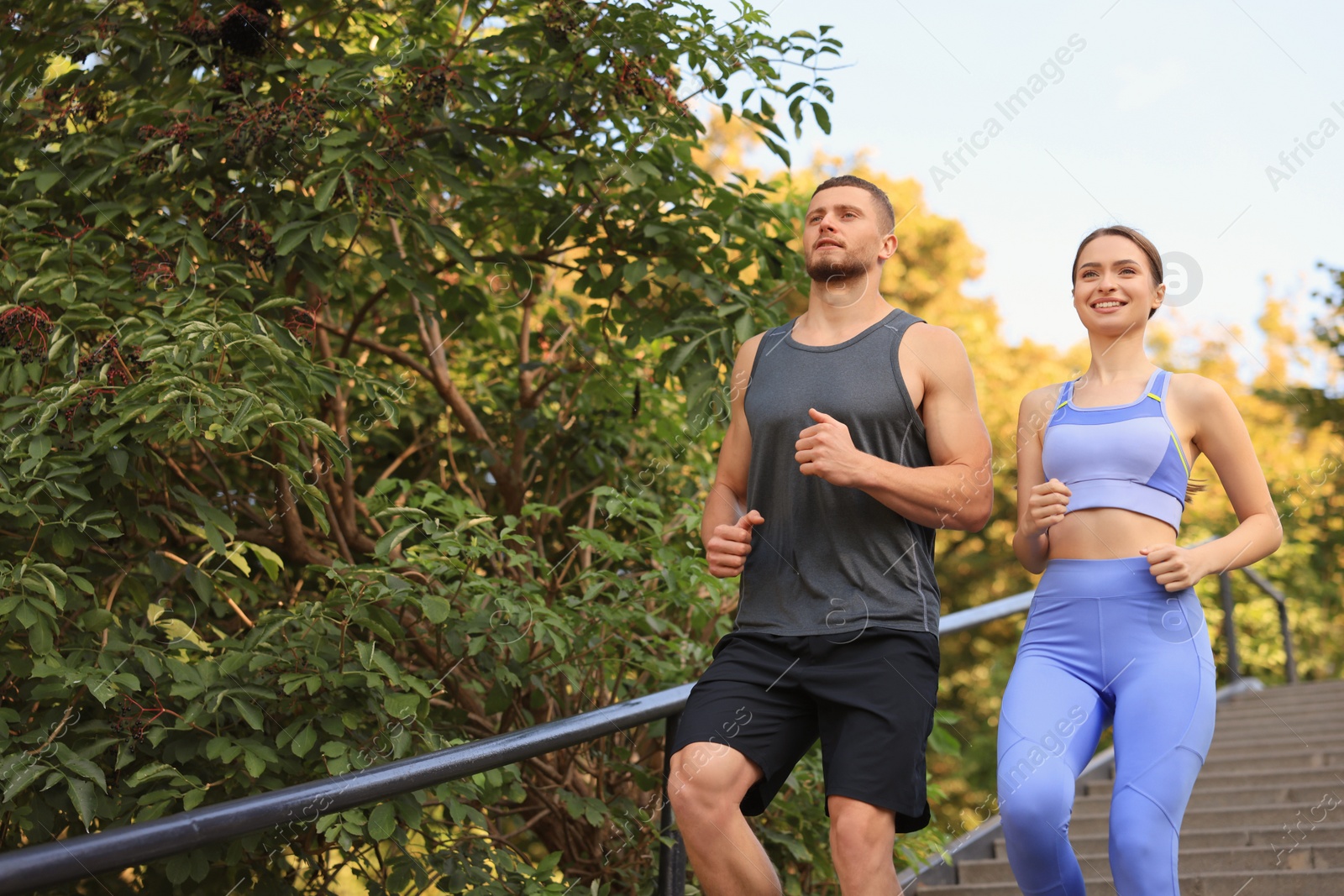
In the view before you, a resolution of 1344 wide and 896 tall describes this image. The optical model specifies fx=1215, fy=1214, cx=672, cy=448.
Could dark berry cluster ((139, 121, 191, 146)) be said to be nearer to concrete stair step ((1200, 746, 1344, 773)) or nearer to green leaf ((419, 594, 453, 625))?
green leaf ((419, 594, 453, 625))

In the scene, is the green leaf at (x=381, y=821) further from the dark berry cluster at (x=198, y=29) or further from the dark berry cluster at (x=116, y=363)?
the dark berry cluster at (x=198, y=29)

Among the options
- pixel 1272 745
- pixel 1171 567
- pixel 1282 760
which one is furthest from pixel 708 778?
pixel 1272 745

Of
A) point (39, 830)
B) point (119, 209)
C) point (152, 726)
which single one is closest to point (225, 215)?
point (119, 209)

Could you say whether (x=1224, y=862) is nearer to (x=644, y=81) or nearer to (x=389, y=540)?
(x=389, y=540)

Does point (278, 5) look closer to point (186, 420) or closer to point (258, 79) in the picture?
point (258, 79)

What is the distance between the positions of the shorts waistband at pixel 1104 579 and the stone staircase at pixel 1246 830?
147 cm

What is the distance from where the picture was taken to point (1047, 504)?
7.40 ft

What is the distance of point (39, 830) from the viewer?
2461mm

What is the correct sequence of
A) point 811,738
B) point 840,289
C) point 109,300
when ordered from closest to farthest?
1. point 811,738
2. point 840,289
3. point 109,300

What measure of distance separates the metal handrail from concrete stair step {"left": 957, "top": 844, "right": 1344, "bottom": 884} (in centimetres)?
133

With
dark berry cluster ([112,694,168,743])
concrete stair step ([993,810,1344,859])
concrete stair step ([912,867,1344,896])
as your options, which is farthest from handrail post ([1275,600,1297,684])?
dark berry cluster ([112,694,168,743])

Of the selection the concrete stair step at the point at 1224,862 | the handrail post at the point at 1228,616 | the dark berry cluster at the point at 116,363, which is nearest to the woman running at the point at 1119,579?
the concrete stair step at the point at 1224,862

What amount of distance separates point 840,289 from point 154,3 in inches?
84.1

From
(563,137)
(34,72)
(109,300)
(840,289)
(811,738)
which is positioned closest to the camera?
(811,738)
